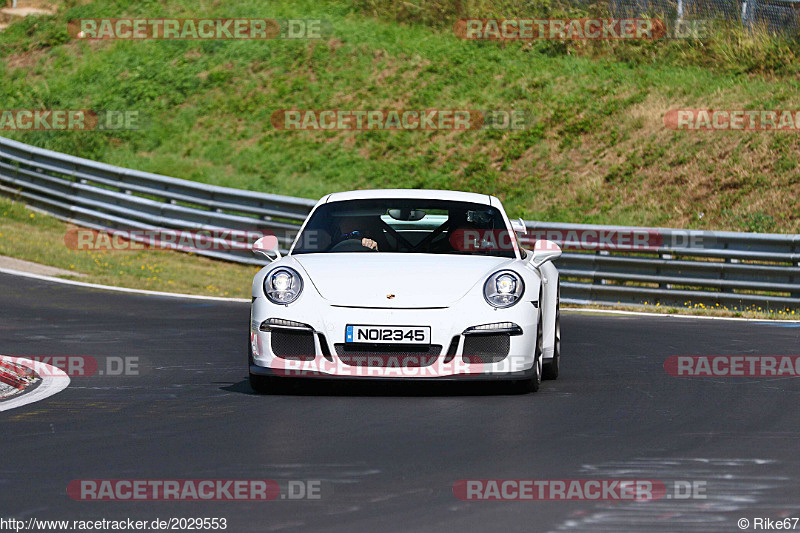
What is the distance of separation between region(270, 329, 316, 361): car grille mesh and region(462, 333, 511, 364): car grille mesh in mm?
947

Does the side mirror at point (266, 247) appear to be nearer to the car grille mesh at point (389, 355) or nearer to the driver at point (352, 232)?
the driver at point (352, 232)

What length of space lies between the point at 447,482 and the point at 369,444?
1039mm

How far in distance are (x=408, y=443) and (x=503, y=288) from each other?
1.99m

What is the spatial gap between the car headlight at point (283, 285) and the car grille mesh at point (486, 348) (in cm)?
110

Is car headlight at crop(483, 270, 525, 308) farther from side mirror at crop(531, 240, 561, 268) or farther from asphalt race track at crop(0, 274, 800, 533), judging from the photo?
side mirror at crop(531, 240, 561, 268)

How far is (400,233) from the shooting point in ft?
32.5

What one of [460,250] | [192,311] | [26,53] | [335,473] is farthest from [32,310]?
[26,53]

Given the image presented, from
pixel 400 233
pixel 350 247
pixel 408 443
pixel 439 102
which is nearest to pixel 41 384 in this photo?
pixel 350 247

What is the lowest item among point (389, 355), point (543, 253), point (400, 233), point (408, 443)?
point (408, 443)

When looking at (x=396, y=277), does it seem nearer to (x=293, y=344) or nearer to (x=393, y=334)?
(x=393, y=334)

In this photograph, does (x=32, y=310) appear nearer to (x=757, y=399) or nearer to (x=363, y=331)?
(x=363, y=331)

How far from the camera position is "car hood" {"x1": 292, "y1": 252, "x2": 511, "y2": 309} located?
27.4 ft

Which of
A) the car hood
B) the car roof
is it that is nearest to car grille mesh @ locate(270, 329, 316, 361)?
the car hood

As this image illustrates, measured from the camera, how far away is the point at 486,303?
27.7 ft
